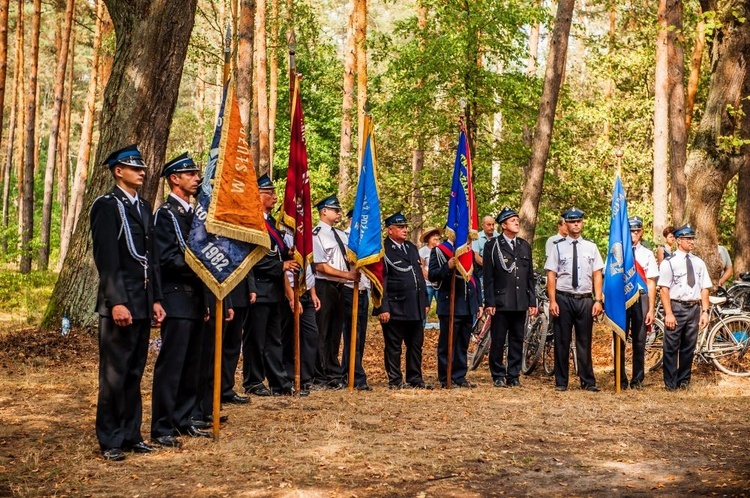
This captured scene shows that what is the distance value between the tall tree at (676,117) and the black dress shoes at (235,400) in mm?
9476

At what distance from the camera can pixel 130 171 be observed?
6.67 meters

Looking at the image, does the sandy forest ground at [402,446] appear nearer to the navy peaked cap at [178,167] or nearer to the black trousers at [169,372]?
the black trousers at [169,372]

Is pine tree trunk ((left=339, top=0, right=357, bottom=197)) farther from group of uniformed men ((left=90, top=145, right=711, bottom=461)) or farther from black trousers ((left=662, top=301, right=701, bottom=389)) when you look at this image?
black trousers ((left=662, top=301, right=701, bottom=389))

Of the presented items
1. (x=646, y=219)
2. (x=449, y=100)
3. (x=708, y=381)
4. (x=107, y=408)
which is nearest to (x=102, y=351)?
(x=107, y=408)

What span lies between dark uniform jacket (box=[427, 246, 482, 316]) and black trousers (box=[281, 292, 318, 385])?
6.10 feet

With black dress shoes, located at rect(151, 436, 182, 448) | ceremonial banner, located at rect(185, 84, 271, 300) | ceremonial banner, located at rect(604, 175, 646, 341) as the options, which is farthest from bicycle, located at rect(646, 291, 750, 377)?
black dress shoes, located at rect(151, 436, 182, 448)

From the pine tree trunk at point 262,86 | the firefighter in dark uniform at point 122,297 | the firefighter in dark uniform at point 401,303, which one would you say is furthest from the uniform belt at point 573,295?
the pine tree trunk at point 262,86

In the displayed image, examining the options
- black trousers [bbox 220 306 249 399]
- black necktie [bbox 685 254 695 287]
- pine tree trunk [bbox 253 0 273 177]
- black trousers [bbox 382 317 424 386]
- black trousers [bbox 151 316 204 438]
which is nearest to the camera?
black trousers [bbox 151 316 204 438]

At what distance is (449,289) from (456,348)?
28.7 inches

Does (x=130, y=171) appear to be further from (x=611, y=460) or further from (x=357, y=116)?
(x=357, y=116)

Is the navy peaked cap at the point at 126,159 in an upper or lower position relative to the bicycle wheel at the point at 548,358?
upper

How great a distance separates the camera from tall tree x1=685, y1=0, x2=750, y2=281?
14.0 meters

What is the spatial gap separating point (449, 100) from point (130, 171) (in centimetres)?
1465

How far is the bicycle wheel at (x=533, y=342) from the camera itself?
40.9 ft
